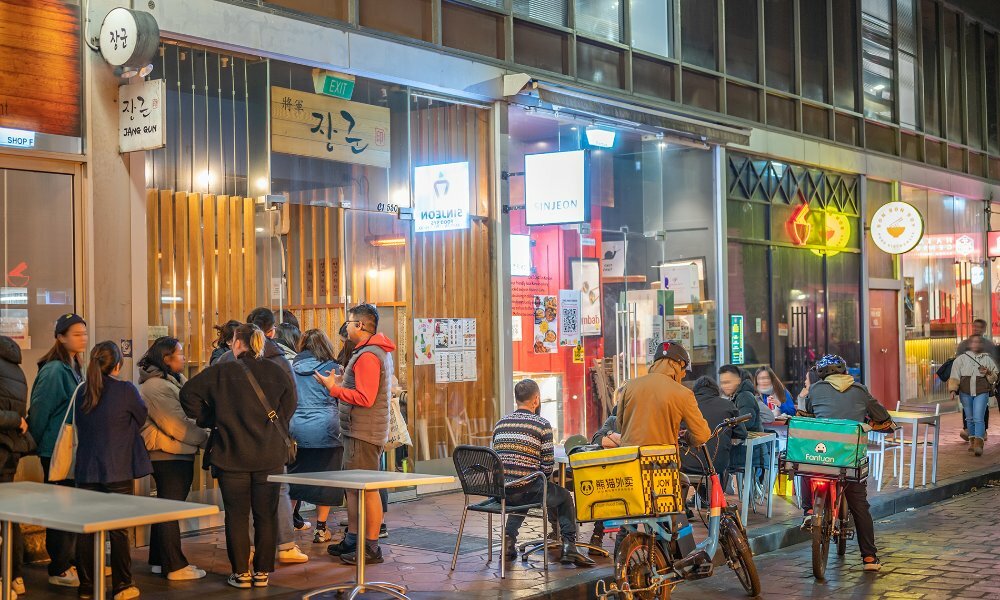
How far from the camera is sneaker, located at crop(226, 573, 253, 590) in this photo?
8.34 meters

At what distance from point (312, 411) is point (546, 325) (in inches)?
225

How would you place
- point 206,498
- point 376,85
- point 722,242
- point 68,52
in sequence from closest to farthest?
point 68,52 → point 206,498 → point 376,85 → point 722,242

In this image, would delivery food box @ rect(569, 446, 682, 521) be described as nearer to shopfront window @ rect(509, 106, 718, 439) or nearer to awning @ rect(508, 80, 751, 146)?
shopfront window @ rect(509, 106, 718, 439)

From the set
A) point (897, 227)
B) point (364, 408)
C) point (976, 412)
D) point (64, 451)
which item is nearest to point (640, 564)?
point (364, 408)

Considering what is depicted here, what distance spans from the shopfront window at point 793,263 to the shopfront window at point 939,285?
2.68 meters

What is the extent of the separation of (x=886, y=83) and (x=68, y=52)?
1766 cm

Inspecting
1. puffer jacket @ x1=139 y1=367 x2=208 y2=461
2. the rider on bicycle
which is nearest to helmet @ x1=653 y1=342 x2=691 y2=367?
the rider on bicycle

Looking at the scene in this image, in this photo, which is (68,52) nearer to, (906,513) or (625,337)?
(625,337)

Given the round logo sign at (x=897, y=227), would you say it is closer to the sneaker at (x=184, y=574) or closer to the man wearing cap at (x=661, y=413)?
the man wearing cap at (x=661, y=413)

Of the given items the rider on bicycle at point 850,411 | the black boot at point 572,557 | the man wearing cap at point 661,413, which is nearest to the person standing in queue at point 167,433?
the black boot at point 572,557

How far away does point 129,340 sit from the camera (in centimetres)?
1009

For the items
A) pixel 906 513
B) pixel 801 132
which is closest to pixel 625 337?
pixel 906 513

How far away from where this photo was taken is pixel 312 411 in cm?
973

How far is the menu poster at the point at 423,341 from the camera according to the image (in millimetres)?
13078
